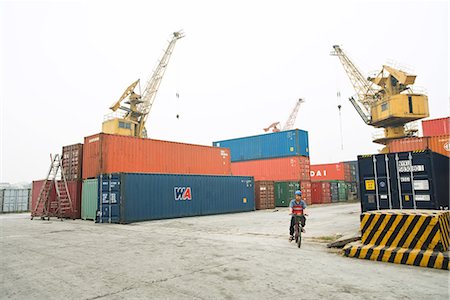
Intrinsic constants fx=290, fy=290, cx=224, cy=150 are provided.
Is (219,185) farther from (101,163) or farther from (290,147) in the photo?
(290,147)

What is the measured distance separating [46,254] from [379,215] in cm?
982

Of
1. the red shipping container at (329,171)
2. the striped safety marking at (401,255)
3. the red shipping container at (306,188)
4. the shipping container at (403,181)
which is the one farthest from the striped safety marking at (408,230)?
the red shipping container at (329,171)

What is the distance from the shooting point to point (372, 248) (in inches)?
308

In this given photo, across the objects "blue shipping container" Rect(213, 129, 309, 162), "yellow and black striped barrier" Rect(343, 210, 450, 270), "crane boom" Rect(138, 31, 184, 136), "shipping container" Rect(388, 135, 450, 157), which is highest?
"crane boom" Rect(138, 31, 184, 136)

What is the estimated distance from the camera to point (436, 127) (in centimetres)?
2738

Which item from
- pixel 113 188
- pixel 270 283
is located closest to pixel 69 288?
pixel 270 283

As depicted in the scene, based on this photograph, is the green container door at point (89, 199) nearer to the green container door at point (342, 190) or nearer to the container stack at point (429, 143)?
the container stack at point (429, 143)

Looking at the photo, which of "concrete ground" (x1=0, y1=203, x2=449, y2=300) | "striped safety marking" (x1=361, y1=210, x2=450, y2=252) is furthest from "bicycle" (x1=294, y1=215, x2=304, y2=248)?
"striped safety marking" (x1=361, y1=210, x2=450, y2=252)

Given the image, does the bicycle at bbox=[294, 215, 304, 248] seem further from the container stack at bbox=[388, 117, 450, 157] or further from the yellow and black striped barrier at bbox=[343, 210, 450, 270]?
the container stack at bbox=[388, 117, 450, 157]

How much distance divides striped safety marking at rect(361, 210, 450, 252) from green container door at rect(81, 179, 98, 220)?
17.1 m

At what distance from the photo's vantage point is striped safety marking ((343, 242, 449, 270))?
6743 millimetres

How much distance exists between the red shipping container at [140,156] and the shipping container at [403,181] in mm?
→ 15962

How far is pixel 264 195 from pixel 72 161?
58.4ft

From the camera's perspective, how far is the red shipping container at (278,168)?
3322 centimetres
